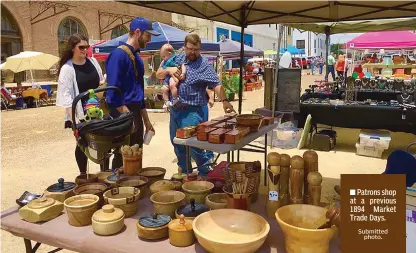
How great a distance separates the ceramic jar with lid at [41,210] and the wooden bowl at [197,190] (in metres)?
0.67

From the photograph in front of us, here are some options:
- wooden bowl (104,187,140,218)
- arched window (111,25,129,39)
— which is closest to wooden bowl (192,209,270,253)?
wooden bowl (104,187,140,218)

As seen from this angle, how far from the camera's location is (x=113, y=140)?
7.16 ft

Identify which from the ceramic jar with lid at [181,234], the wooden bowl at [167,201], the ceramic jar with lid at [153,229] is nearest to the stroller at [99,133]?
the wooden bowl at [167,201]

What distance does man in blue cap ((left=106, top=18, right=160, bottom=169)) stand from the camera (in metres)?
2.67

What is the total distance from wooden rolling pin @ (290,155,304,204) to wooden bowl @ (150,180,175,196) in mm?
703

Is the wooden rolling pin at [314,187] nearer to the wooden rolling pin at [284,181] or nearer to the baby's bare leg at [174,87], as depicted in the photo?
the wooden rolling pin at [284,181]

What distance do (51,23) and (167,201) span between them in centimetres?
1866

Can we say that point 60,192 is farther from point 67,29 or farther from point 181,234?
point 67,29

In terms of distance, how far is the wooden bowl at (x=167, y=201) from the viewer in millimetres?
1775

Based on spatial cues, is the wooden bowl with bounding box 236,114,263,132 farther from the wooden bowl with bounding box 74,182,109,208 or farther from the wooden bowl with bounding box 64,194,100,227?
the wooden bowl with bounding box 64,194,100,227

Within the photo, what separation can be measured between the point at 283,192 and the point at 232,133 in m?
0.49

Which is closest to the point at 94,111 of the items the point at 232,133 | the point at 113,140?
the point at 113,140

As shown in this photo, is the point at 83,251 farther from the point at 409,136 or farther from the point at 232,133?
the point at 409,136

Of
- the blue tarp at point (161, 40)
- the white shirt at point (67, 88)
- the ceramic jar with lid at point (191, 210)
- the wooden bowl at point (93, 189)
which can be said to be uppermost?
the blue tarp at point (161, 40)
